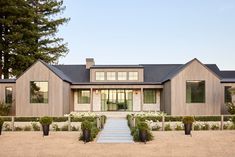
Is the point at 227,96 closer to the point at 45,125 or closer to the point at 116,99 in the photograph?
the point at 116,99

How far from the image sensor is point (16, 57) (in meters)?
44.8

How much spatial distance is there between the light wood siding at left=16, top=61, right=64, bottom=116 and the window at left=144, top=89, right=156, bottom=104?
11.5m

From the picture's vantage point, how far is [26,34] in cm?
4566

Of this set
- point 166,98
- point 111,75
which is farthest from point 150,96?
point 166,98

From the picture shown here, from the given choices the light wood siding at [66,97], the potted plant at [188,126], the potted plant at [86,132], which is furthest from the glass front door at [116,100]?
the potted plant at [86,132]

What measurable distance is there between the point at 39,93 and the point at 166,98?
12.4 meters

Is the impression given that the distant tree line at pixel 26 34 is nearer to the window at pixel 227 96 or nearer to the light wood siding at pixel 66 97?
the light wood siding at pixel 66 97

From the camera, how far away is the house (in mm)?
32312

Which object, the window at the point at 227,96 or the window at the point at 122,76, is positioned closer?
the window at the point at 227,96

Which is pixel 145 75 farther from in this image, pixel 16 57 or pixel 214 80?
pixel 16 57

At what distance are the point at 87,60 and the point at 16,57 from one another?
30.1ft

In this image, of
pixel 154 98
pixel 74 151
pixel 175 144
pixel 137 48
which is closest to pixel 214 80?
pixel 154 98

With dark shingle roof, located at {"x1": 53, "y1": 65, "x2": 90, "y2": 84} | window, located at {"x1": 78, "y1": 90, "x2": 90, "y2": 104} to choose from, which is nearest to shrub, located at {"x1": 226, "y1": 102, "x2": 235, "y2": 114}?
window, located at {"x1": 78, "y1": 90, "x2": 90, "y2": 104}

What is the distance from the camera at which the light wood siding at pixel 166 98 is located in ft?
109
